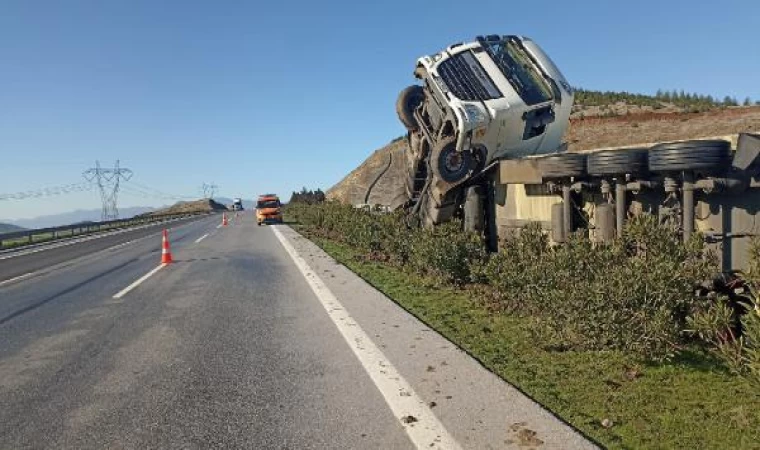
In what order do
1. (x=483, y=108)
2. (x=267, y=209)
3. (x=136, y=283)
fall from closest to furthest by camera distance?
(x=483, y=108) → (x=136, y=283) → (x=267, y=209)

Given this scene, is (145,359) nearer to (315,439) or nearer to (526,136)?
(315,439)

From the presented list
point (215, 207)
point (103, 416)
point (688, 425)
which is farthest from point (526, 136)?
point (215, 207)

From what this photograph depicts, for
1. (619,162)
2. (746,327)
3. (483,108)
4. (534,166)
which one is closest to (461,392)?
(746,327)

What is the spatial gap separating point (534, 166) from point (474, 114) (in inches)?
90.9

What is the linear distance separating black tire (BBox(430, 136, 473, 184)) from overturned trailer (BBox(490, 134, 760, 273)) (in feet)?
5.14

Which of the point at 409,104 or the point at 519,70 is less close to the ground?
Result: the point at 519,70

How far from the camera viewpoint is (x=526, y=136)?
10.1m

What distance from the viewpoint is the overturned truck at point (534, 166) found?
474cm

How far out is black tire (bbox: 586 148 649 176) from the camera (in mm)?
5506

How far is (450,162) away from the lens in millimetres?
9641

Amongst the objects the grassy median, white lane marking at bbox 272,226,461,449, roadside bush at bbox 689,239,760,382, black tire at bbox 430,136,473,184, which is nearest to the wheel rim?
black tire at bbox 430,136,473,184

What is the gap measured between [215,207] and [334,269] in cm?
9817

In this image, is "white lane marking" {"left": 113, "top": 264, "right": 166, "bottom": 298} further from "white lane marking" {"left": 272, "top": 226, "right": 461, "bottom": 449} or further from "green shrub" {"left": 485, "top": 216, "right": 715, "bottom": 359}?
"green shrub" {"left": 485, "top": 216, "right": 715, "bottom": 359}

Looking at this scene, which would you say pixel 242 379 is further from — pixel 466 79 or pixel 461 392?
pixel 466 79
